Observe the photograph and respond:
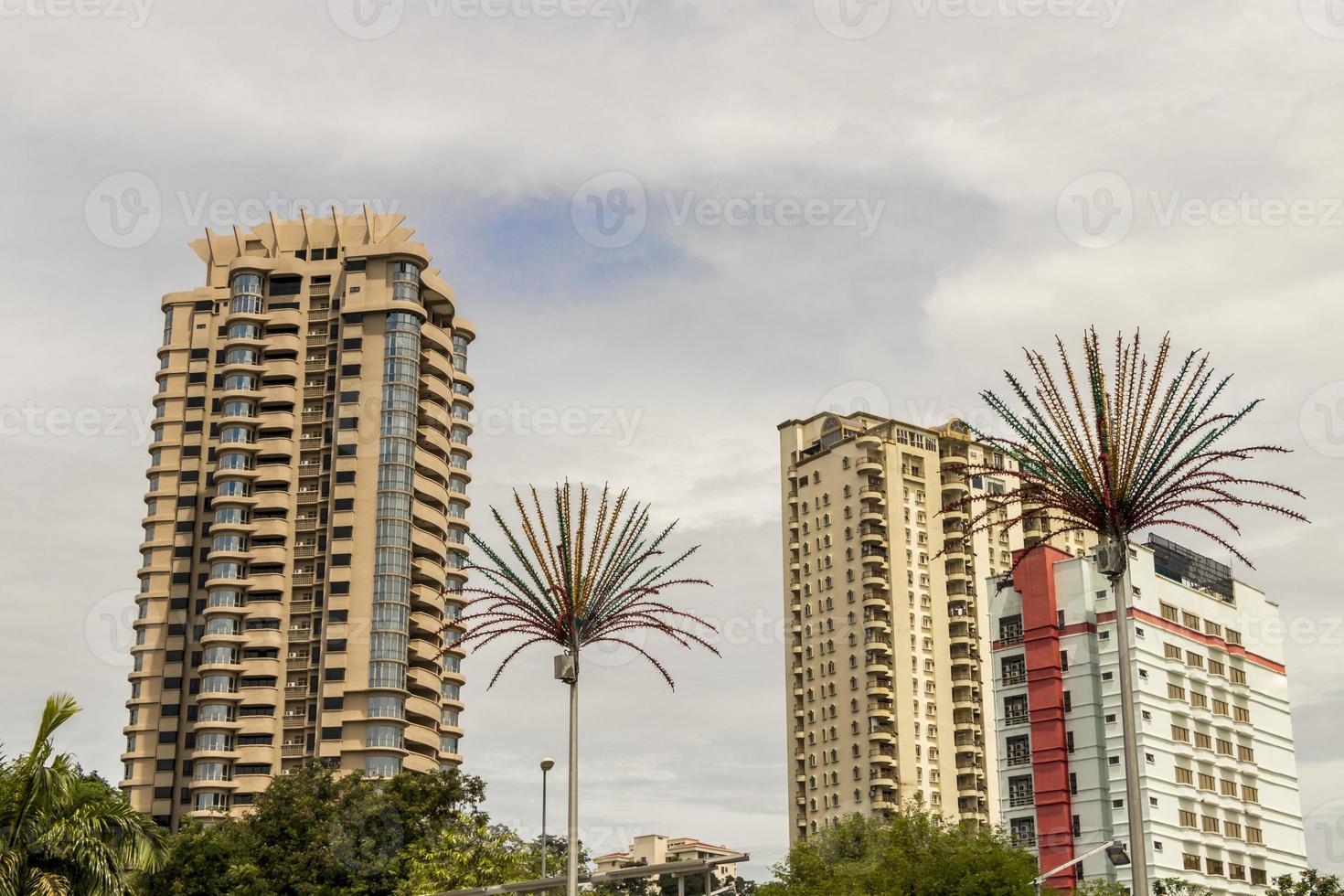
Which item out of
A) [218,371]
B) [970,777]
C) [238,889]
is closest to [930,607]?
[970,777]

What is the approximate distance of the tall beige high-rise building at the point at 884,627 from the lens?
483ft

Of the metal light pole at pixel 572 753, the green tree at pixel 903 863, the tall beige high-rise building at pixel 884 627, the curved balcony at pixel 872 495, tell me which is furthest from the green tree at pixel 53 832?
the curved balcony at pixel 872 495

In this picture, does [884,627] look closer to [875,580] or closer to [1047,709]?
[875,580]

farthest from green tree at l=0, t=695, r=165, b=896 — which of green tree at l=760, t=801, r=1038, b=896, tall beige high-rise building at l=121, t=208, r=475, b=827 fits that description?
tall beige high-rise building at l=121, t=208, r=475, b=827

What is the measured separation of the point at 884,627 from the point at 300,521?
58743mm

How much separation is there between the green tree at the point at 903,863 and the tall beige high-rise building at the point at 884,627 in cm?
2578

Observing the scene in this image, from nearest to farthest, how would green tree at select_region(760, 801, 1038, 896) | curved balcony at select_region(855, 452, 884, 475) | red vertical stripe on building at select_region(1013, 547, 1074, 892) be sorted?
green tree at select_region(760, 801, 1038, 896) → red vertical stripe on building at select_region(1013, 547, 1074, 892) → curved balcony at select_region(855, 452, 884, 475)

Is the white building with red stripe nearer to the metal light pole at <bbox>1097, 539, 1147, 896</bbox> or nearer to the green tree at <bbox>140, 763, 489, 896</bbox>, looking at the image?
the green tree at <bbox>140, 763, 489, 896</bbox>

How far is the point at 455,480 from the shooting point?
139 meters

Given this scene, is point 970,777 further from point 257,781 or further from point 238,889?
point 238,889

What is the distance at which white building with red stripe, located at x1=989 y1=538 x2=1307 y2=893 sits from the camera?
9631 centimetres

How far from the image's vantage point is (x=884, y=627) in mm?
150750

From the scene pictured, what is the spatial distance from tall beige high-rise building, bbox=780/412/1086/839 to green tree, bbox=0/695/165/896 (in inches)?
4732

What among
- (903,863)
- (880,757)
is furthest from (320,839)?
(880,757)
